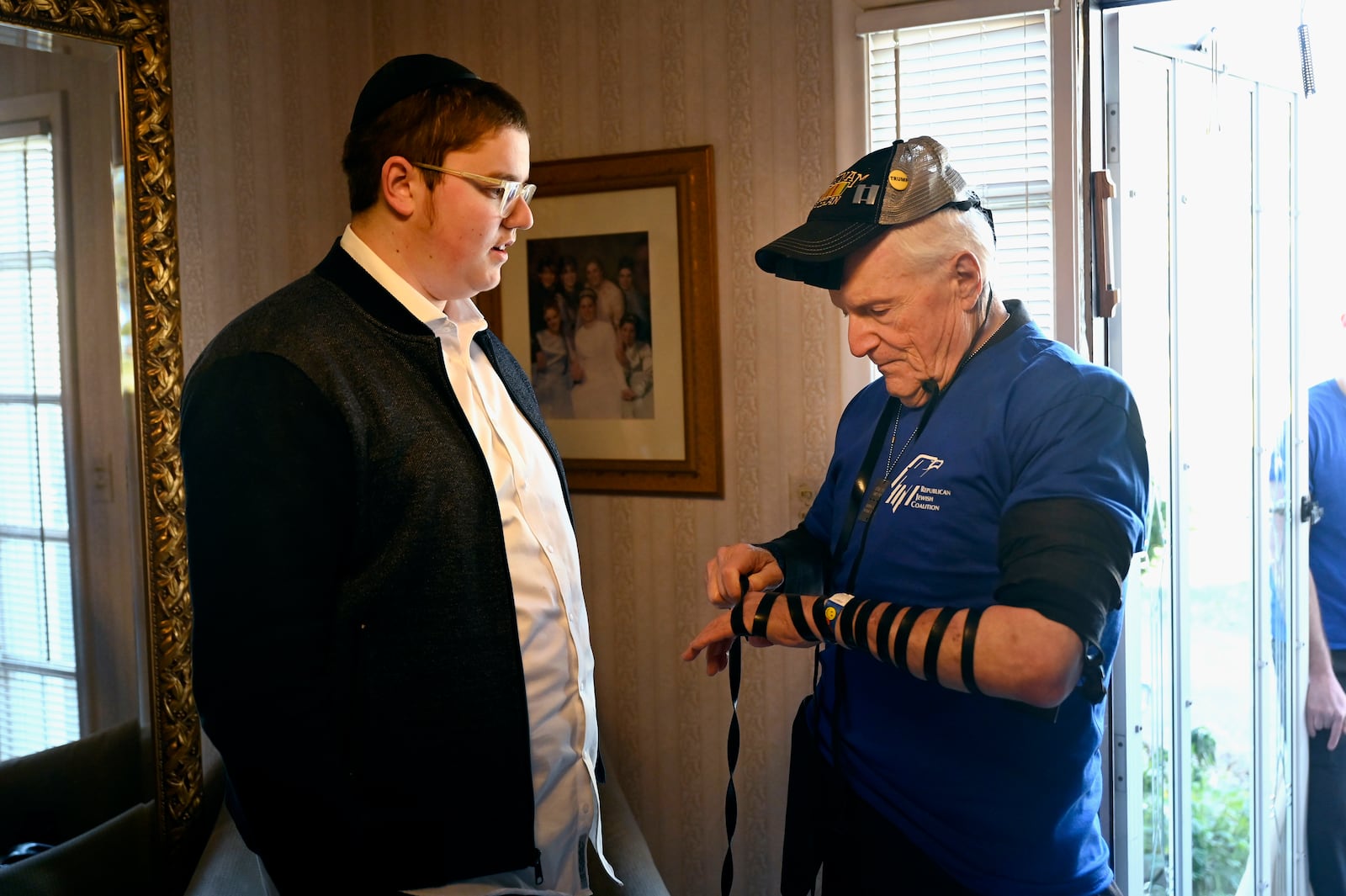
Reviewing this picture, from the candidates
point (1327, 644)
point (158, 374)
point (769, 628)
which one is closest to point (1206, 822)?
point (1327, 644)

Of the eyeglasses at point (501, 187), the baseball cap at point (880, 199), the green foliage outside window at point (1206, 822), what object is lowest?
the green foliage outside window at point (1206, 822)

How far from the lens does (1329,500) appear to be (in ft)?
8.46

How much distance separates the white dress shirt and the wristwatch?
0.38 m

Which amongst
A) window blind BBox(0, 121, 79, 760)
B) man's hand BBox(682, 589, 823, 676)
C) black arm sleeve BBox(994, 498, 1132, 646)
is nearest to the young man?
man's hand BBox(682, 589, 823, 676)

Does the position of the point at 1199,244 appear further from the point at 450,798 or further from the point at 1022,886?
the point at 450,798

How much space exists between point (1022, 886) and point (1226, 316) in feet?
5.20

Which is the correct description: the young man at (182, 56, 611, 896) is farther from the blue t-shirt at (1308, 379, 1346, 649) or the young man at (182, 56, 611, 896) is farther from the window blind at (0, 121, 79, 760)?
the blue t-shirt at (1308, 379, 1346, 649)

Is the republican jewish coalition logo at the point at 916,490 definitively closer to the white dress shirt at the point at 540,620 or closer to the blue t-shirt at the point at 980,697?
the blue t-shirt at the point at 980,697

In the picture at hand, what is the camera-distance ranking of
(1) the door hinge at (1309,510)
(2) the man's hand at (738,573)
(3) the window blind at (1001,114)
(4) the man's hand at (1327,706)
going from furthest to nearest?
(4) the man's hand at (1327,706) → (1) the door hinge at (1309,510) → (3) the window blind at (1001,114) → (2) the man's hand at (738,573)

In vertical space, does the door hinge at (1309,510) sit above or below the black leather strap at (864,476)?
below

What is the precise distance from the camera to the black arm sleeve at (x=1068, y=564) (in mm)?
1023

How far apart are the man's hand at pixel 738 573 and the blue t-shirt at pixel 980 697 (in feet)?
0.64

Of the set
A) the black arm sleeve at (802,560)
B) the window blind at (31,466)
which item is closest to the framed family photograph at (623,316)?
the black arm sleeve at (802,560)

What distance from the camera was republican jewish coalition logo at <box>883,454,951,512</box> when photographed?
1.25 metres
